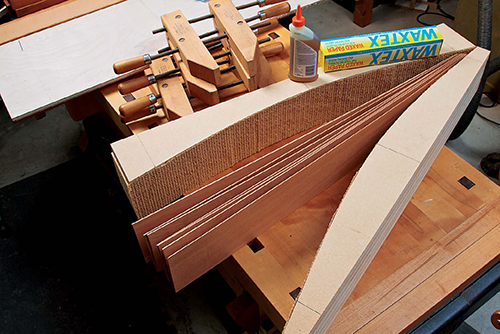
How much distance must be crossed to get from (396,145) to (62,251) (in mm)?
2017

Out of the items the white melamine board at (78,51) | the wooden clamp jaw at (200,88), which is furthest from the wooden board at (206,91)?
the white melamine board at (78,51)

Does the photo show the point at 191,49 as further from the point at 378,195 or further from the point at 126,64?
the point at 378,195

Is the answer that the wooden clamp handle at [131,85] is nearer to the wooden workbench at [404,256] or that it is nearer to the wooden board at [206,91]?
the wooden board at [206,91]

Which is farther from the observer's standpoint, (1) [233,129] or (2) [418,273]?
(1) [233,129]

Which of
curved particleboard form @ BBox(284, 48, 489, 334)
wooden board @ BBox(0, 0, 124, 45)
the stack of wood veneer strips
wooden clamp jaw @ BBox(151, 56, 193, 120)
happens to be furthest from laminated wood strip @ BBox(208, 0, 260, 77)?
wooden board @ BBox(0, 0, 124, 45)

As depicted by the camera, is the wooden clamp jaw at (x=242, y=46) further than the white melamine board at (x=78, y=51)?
No

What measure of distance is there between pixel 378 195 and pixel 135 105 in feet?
2.92

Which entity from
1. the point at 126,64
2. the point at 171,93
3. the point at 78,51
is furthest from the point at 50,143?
the point at 171,93

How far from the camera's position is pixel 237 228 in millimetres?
1215

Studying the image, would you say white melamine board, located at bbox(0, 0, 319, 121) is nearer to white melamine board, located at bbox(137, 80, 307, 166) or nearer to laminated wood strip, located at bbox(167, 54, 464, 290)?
white melamine board, located at bbox(137, 80, 307, 166)

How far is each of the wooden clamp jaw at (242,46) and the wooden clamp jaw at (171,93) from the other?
23 cm

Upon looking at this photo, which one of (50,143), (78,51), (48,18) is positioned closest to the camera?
(78,51)

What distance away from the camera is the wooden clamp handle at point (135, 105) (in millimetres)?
1440

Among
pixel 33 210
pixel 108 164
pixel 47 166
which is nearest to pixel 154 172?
pixel 108 164
